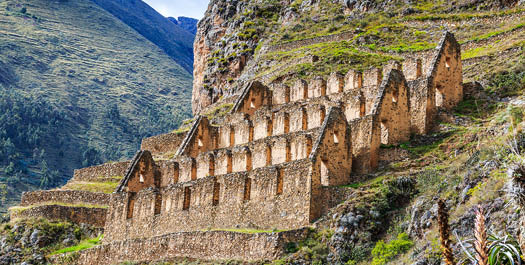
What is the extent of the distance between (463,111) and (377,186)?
8.84 metres

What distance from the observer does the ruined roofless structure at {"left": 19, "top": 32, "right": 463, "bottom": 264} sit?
1266 inches

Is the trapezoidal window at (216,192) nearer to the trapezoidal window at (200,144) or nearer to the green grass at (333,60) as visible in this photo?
the trapezoidal window at (200,144)

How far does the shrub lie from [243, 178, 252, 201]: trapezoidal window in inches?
374

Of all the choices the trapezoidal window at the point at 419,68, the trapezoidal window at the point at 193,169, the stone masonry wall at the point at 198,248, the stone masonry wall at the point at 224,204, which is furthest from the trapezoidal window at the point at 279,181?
the trapezoidal window at the point at 419,68

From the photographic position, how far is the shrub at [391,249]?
25.2m

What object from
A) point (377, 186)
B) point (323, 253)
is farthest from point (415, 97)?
point (323, 253)

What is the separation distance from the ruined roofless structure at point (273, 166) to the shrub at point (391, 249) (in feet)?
13.9

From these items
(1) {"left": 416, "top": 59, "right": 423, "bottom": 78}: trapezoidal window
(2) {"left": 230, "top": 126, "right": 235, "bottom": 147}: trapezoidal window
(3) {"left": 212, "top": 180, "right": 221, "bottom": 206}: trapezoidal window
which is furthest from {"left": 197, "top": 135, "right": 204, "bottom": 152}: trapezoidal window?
(1) {"left": 416, "top": 59, "right": 423, "bottom": 78}: trapezoidal window

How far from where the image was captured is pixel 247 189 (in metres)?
35.1

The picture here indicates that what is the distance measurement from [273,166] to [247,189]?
203 centimetres

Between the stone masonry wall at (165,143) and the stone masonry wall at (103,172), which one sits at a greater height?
the stone masonry wall at (165,143)

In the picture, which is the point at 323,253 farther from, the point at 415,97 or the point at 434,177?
the point at 415,97

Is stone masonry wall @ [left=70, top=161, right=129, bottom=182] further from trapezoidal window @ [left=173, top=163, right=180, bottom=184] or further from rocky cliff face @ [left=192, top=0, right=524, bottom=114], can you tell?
rocky cliff face @ [left=192, top=0, right=524, bottom=114]

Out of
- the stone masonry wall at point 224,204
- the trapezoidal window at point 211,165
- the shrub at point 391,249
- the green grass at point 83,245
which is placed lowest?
the shrub at point 391,249
